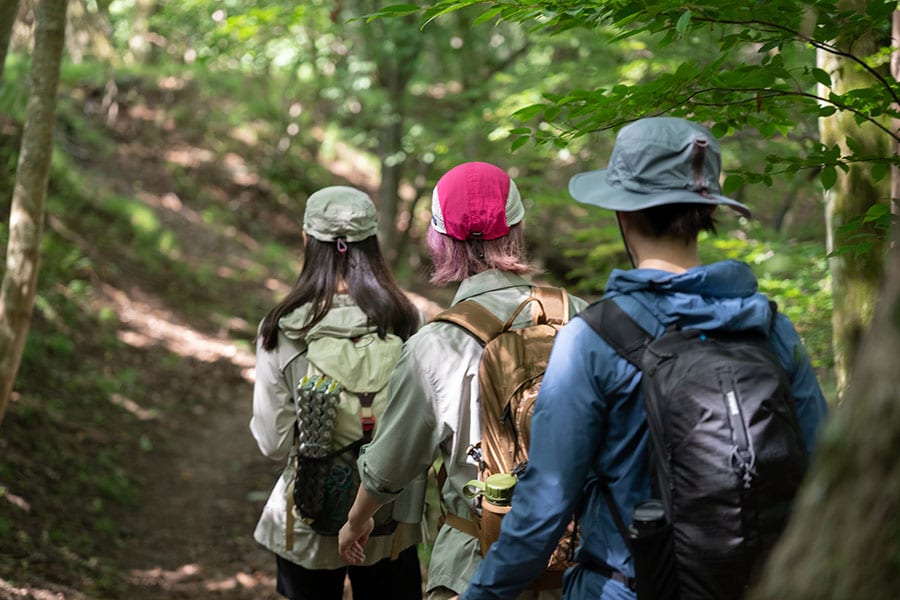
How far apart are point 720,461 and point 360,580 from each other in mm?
2171

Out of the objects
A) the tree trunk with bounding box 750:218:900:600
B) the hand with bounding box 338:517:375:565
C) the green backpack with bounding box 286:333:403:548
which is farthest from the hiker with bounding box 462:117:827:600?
the green backpack with bounding box 286:333:403:548

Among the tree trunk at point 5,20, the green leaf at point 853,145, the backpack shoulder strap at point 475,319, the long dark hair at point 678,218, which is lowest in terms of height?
the backpack shoulder strap at point 475,319

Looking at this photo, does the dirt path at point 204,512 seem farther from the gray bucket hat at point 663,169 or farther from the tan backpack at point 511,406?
the gray bucket hat at point 663,169

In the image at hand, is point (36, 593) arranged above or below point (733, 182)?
below

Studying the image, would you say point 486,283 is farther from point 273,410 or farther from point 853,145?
point 853,145

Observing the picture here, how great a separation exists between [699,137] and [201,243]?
13778 mm

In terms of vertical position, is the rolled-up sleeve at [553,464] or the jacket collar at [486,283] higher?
the jacket collar at [486,283]

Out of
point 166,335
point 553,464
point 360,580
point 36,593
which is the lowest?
point 36,593

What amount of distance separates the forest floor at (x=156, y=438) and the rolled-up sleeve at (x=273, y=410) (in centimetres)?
254

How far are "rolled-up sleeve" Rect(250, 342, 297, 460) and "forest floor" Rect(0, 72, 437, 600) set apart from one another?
8.33ft

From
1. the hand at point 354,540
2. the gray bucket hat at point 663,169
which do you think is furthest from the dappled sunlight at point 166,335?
the gray bucket hat at point 663,169

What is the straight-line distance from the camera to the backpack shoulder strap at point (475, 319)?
2441 mm

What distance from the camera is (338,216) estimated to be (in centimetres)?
337

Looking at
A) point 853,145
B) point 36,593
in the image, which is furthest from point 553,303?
point 36,593
